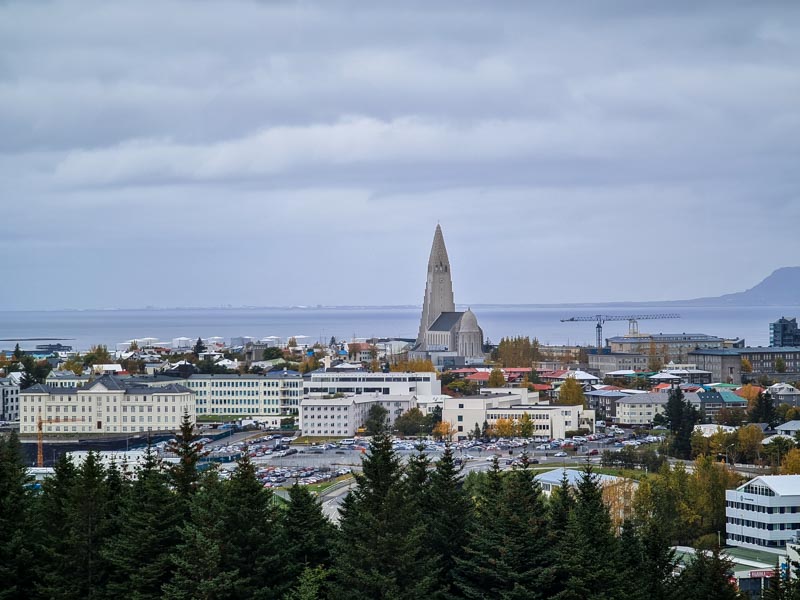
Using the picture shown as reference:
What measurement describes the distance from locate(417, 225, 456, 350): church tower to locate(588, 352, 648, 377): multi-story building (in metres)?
11.3

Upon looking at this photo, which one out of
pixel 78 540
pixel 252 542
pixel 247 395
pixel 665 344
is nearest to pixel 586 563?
pixel 252 542

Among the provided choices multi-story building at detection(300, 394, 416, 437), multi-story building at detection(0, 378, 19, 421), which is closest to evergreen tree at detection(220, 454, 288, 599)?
multi-story building at detection(300, 394, 416, 437)

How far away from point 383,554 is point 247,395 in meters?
39.3

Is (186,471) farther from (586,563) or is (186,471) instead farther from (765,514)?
(765,514)

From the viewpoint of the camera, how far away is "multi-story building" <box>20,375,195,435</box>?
49219 millimetres

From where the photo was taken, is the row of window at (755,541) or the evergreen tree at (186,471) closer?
the evergreen tree at (186,471)

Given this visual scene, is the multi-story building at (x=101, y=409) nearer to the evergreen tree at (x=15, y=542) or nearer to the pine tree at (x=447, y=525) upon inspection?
the evergreen tree at (x=15, y=542)

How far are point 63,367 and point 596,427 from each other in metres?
27.8

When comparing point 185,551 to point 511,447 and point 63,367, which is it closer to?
point 511,447

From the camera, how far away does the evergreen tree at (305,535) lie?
16.6 m

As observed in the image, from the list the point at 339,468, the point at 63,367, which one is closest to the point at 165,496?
the point at 339,468

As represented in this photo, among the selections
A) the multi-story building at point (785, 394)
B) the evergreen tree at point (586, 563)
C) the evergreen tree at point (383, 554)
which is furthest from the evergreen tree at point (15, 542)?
the multi-story building at point (785, 394)

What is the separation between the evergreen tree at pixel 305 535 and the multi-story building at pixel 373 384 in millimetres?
34319

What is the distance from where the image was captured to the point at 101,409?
49.6 m
